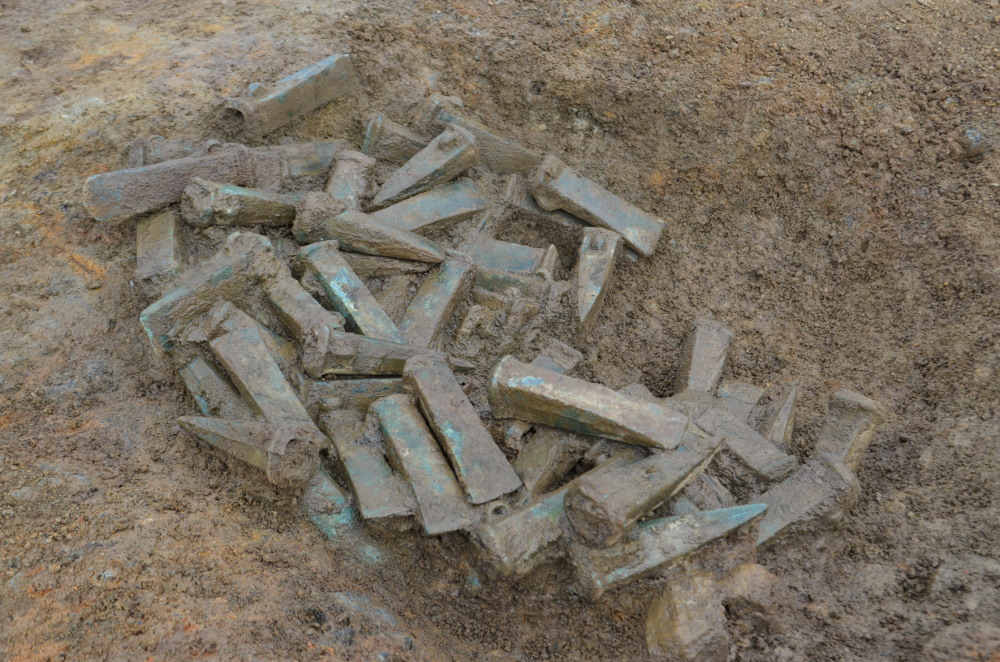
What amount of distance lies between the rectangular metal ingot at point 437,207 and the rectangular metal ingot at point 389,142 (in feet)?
1.10

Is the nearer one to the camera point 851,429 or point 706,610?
point 706,610

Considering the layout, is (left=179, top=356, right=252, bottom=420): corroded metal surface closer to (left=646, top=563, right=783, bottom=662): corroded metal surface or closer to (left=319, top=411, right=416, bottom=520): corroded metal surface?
(left=319, top=411, right=416, bottom=520): corroded metal surface

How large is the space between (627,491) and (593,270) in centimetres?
146

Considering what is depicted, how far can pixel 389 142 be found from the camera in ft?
13.2

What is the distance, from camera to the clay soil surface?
241 cm

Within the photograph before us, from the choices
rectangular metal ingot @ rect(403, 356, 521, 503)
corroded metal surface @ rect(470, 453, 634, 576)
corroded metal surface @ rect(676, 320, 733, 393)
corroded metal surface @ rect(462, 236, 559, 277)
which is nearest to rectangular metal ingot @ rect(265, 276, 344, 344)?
rectangular metal ingot @ rect(403, 356, 521, 503)

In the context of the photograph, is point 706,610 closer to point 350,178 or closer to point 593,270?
point 593,270

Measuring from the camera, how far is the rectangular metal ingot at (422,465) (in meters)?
2.74

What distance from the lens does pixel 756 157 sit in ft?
13.1

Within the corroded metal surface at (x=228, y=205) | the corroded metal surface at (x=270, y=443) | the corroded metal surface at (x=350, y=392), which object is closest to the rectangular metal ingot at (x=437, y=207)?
the corroded metal surface at (x=228, y=205)

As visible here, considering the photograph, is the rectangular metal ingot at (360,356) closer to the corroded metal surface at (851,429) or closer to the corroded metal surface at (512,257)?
the corroded metal surface at (512,257)

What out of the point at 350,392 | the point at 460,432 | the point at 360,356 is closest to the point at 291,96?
the point at 360,356

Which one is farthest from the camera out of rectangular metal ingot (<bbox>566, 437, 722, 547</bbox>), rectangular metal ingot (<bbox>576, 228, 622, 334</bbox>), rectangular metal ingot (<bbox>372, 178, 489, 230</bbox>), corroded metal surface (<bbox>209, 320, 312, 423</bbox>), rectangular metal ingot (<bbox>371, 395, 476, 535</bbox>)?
rectangular metal ingot (<bbox>372, 178, 489, 230</bbox>)

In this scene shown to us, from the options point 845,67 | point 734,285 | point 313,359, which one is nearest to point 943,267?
point 734,285
